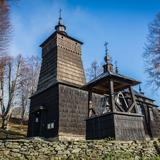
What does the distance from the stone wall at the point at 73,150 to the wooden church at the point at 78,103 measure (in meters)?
0.68

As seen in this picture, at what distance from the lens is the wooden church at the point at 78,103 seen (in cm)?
1134

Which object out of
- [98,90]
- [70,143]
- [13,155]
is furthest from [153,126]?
[13,155]

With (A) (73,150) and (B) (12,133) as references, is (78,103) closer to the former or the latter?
(B) (12,133)

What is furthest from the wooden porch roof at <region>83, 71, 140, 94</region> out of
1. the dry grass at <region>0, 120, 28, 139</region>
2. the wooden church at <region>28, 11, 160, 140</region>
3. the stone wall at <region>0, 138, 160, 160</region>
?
the dry grass at <region>0, 120, 28, 139</region>

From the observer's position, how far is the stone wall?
26.7 feet

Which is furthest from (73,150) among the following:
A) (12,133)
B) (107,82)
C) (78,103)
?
(12,133)

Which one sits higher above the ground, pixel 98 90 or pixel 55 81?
pixel 55 81

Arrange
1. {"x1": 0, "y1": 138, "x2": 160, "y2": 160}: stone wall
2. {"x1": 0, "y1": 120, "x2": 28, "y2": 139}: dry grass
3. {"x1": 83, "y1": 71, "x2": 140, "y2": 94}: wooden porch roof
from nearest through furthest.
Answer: {"x1": 0, "y1": 138, "x2": 160, "y2": 160}: stone wall < {"x1": 83, "y1": 71, "x2": 140, "y2": 94}: wooden porch roof < {"x1": 0, "y1": 120, "x2": 28, "y2": 139}: dry grass

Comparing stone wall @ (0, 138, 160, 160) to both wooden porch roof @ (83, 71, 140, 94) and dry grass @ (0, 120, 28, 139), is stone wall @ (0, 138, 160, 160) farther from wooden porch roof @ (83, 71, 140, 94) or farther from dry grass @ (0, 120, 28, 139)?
dry grass @ (0, 120, 28, 139)

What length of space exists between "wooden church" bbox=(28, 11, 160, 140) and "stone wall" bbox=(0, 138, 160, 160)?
0.68 metres

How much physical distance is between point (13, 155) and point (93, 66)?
27.0 meters

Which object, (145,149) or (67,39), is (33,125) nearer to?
(67,39)

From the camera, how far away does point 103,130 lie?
11.1 m

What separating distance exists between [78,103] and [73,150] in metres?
8.94
